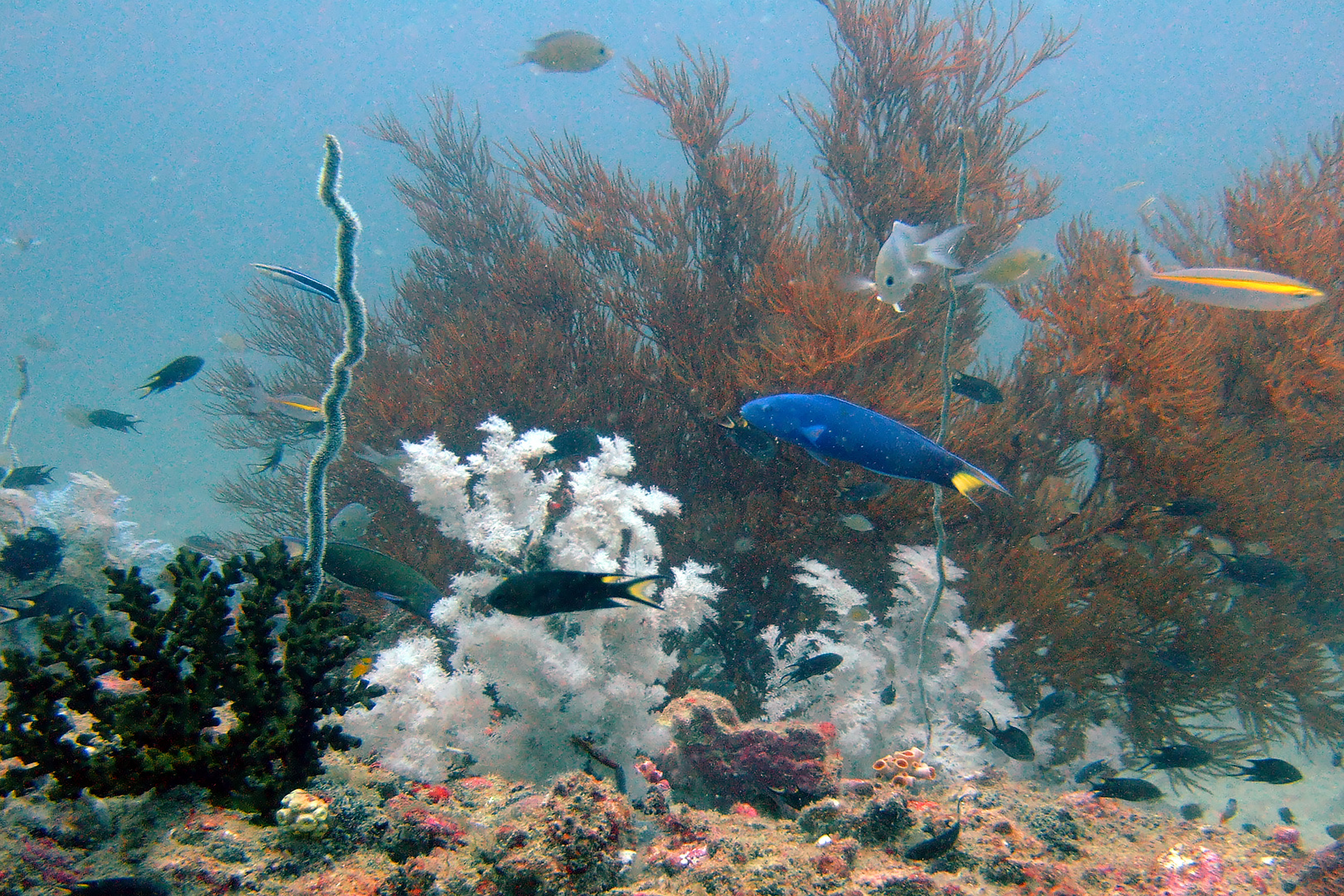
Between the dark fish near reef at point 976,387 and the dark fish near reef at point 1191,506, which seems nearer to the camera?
the dark fish near reef at point 976,387

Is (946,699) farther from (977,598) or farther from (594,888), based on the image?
(594,888)

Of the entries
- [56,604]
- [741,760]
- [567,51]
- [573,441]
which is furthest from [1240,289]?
[56,604]

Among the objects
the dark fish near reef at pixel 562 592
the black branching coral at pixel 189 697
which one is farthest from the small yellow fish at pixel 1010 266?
the black branching coral at pixel 189 697

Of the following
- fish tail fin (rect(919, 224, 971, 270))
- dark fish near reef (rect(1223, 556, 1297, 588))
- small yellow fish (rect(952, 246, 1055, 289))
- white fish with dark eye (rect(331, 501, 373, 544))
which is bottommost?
dark fish near reef (rect(1223, 556, 1297, 588))

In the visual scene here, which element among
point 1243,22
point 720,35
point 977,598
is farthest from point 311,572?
point 1243,22

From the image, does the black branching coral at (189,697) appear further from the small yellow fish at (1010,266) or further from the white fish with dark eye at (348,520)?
the small yellow fish at (1010,266)

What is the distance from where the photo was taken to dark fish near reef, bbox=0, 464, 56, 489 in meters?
5.18

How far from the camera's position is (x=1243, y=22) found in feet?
220

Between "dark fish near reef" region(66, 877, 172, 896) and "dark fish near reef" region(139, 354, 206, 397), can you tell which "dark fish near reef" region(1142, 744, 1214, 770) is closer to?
"dark fish near reef" region(66, 877, 172, 896)

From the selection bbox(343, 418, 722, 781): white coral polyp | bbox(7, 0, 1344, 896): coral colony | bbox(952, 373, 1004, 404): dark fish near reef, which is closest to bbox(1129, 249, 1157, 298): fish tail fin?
bbox(952, 373, 1004, 404): dark fish near reef

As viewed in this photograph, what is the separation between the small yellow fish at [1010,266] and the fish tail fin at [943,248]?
49 centimetres

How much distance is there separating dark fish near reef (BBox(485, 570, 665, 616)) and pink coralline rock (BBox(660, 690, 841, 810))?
3.69 feet

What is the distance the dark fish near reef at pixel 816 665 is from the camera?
3.21 m

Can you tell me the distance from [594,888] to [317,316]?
32.7 feet
